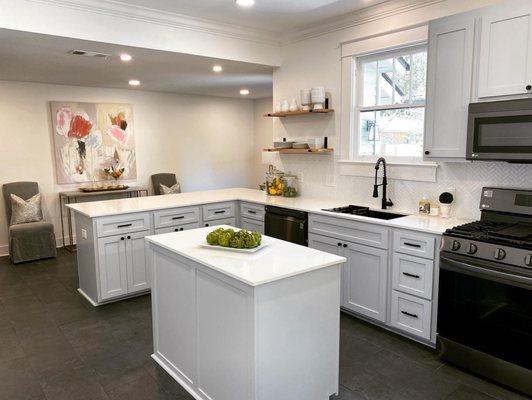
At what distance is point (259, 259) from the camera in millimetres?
2186

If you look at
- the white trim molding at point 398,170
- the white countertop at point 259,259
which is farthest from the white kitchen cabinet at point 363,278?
the white countertop at point 259,259

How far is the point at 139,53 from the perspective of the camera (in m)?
3.95

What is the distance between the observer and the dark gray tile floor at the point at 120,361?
2.46m

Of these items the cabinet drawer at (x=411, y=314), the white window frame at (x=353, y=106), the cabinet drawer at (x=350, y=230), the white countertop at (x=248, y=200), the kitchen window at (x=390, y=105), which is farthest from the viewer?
the kitchen window at (x=390, y=105)

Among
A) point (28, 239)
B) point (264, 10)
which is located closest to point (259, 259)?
point (264, 10)

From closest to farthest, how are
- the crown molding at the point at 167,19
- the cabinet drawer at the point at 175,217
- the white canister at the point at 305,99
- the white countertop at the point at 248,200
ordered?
the white countertop at the point at 248,200, the crown molding at the point at 167,19, the cabinet drawer at the point at 175,217, the white canister at the point at 305,99

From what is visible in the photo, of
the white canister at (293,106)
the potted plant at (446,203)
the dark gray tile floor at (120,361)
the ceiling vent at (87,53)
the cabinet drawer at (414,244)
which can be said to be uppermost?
the ceiling vent at (87,53)

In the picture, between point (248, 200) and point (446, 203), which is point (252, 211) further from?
point (446, 203)

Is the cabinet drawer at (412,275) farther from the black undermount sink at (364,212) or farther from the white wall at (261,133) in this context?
the white wall at (261,133)

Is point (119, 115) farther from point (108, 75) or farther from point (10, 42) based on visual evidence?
point (10, 42)

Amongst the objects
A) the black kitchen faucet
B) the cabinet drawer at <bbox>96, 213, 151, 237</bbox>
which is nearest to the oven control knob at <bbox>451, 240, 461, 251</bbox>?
→ the black kitchen faucet

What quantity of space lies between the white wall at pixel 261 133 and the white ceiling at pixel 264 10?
12.1 ft

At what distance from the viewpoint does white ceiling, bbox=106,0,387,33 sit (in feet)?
11.7

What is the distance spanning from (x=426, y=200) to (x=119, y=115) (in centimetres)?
501
